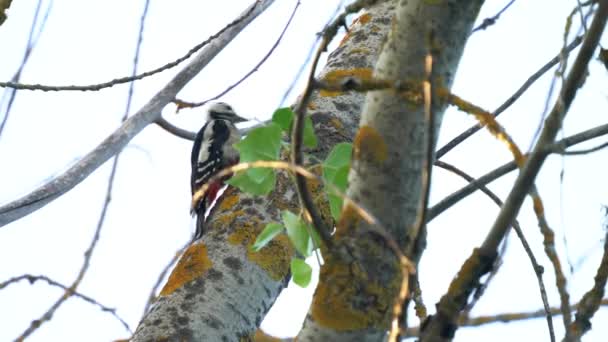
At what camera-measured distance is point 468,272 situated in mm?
1510

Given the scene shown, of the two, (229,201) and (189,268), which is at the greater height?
(229,201)

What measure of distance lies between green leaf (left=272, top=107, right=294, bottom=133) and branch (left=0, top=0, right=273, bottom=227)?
1.12m

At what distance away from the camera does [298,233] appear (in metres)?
1.91

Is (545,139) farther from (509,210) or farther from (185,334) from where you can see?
(185,334)

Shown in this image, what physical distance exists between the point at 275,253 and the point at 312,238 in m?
1.08

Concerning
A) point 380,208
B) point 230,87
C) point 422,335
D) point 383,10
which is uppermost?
point 383,10

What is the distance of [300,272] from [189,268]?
863 mm

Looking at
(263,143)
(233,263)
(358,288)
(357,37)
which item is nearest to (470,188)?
(358,288)

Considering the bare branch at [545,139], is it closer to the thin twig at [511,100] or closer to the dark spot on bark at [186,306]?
the thin twig at [511,100]

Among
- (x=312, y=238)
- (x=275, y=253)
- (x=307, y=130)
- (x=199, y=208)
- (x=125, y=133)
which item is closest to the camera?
(x=312, y=238)

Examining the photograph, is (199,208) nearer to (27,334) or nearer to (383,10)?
(383,10)

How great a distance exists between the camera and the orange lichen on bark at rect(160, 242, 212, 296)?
2.79 meters

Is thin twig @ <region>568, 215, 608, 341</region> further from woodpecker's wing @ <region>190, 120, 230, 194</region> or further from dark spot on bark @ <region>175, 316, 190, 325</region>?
woodpecker's wing @ <region>190, 120, 230, 194</region>

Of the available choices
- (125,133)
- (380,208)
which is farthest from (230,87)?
(380,208)
